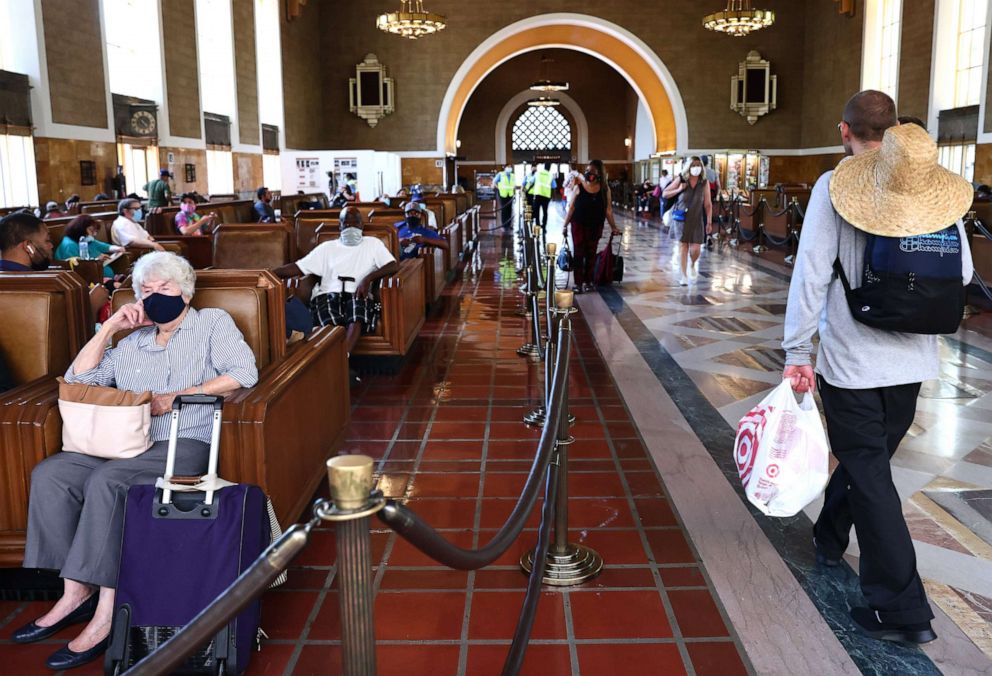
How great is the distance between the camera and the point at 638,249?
15.2 meters

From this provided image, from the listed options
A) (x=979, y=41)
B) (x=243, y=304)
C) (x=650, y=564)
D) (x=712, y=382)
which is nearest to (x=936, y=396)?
(x=712, y=382)

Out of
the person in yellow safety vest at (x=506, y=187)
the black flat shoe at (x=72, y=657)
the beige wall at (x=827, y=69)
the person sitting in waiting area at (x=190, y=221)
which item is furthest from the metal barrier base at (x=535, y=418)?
the beige wall at (x=827, y=69)

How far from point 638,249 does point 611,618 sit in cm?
1288

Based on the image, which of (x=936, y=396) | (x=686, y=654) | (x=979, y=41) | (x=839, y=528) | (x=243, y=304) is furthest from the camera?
(x=979, y=41)

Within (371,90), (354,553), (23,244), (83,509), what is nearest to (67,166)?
(23,244)

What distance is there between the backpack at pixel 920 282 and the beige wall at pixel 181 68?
1578cm

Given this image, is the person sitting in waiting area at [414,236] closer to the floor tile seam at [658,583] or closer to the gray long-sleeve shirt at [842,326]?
the floor tile seam at [658,583]

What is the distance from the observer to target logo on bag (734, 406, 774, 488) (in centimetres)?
264

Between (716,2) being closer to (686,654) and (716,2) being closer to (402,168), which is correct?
(402,168)

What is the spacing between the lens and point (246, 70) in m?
→ 20.1

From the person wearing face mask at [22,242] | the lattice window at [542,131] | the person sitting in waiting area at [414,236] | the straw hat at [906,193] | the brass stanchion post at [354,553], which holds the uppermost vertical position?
the lattice window at [542,131]

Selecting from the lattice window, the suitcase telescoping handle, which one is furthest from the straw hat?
the lattice window

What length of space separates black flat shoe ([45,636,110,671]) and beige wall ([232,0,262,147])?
18680 millimetres

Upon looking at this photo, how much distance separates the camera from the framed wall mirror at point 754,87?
84.0ft
